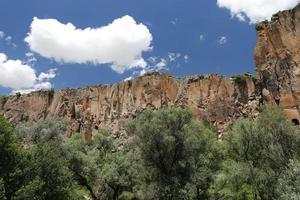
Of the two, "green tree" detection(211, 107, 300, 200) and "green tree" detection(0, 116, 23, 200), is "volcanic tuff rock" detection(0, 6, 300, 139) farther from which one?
"green tree" detection(0, 116, 23, 200)

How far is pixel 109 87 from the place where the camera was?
78.6 metres

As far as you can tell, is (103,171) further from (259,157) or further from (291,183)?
(291,183)

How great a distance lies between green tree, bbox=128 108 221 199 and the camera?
37.0 metres

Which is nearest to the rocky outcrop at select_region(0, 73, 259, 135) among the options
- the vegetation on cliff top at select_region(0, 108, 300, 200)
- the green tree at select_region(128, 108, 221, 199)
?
the vegetation on cliff top at select_region(0, 108, 300, 200)

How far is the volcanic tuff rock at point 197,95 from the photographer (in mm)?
60938

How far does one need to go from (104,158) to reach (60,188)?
54.2ft

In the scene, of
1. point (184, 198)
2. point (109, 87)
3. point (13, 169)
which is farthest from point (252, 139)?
point (109, 87)

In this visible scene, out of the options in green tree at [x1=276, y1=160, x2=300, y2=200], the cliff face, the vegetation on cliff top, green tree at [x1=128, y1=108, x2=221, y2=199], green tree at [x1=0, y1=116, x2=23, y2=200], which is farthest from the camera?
the cliff face

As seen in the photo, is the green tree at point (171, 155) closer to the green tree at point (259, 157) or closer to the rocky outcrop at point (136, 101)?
the green tree at point (259, 157)

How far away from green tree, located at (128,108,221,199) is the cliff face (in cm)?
2495

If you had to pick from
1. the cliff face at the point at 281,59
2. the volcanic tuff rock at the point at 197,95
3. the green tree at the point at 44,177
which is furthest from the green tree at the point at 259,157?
the volcanic tuff rock at the point at 197,95

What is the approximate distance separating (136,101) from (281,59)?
24.6 meters

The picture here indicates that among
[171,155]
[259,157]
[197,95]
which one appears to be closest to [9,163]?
[171,155]

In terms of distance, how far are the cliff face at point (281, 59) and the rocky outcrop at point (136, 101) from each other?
5.62m
